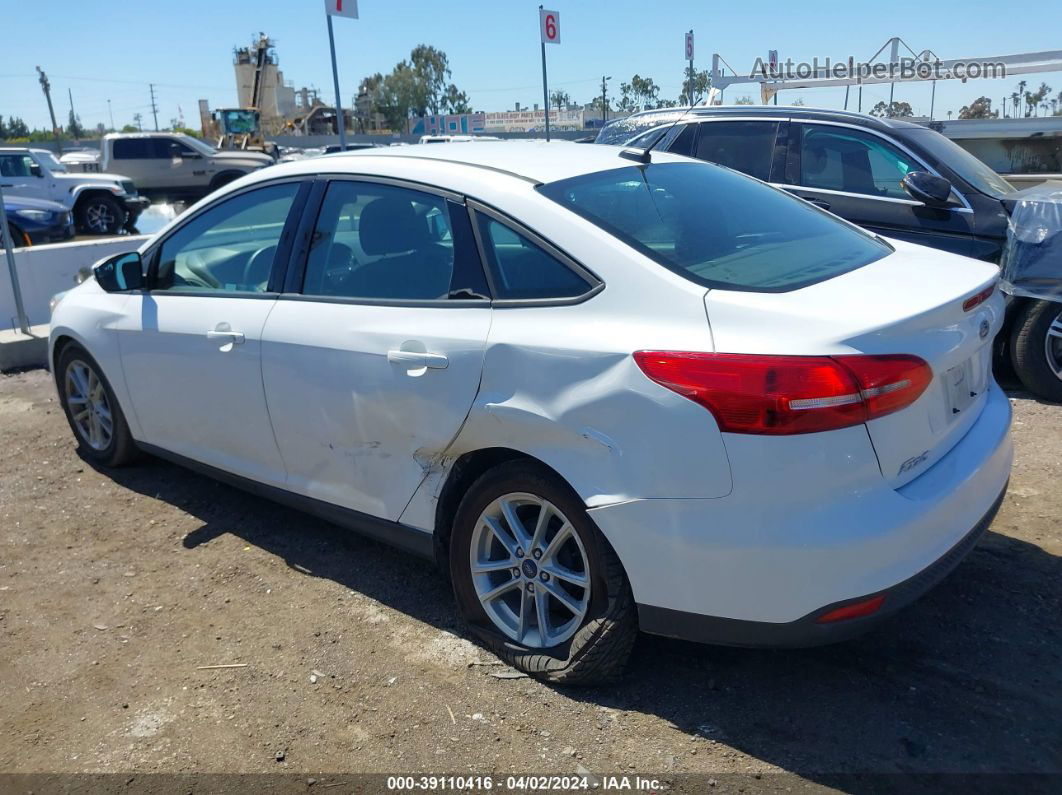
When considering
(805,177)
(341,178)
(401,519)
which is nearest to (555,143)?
(341,178)

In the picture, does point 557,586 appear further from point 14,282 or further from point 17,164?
point 17,164

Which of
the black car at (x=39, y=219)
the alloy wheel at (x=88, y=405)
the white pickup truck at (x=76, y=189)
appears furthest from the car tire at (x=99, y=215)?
the alloy wheel at (x=88, y=405)

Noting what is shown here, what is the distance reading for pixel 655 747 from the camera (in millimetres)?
2727

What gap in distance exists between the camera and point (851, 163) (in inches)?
258

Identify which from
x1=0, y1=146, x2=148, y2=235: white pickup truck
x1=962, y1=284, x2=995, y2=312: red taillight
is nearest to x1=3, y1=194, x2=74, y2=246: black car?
x1=0, y1=146, x2=148, y2=235: white pickup truck

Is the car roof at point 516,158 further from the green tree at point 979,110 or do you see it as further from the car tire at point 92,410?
the green tree at point 979,110

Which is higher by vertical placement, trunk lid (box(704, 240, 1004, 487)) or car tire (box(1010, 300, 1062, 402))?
trunk lid (box(704, 240, 1004, 487))

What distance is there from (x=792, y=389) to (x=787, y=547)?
0.42 meters

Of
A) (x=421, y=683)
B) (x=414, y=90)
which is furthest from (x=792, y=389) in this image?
(x=414, y=90)

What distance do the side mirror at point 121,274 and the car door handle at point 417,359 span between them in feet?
6.22

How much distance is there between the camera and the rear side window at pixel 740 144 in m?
6.90

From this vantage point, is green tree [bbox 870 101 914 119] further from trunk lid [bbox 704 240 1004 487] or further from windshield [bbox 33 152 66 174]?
windshield [bbox 33 152 66 174]

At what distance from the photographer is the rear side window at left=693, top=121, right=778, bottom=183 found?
22.6 ft

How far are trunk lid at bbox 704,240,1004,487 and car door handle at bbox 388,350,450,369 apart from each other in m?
0.93
